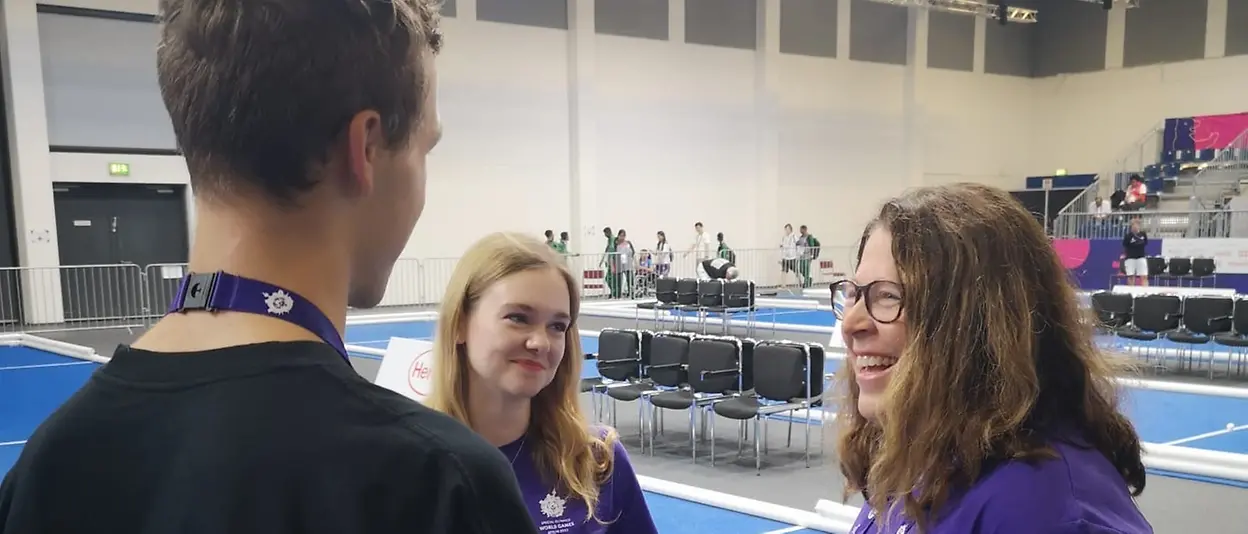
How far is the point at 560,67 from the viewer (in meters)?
19.5

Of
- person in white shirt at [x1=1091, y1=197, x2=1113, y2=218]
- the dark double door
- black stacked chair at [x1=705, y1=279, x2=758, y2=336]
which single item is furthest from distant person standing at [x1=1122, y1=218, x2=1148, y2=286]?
the dark double door

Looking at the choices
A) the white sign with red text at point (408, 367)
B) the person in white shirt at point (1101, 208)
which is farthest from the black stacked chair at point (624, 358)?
the person in white shirt at point (1101, 208)

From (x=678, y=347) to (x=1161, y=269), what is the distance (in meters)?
12.5

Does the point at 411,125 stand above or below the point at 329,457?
above

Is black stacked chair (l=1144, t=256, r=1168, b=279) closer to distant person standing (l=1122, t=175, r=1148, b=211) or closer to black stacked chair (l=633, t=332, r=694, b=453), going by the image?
distant person standing (l=1122, t=175, r=1148, b=211)

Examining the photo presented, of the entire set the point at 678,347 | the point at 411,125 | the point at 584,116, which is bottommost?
the point at 678,347

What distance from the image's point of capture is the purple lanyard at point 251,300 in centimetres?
69

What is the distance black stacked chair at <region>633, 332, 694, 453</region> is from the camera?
6844 mm

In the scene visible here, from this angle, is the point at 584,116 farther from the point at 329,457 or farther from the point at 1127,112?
the point at 329,457

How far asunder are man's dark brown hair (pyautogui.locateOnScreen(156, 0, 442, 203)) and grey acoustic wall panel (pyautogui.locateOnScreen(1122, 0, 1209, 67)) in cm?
2879

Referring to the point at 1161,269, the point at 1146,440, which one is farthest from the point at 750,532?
the point at 1161,269

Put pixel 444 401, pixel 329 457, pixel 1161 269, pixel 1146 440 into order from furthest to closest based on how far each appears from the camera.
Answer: pixel 1161 269, pixel 1146 440, pixel 444 401, pixel 329 457

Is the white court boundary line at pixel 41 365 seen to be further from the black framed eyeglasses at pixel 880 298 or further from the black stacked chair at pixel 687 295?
the black framed eyeglasses at pixel 880 298

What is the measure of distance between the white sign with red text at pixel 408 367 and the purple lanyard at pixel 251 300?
3456 mm
